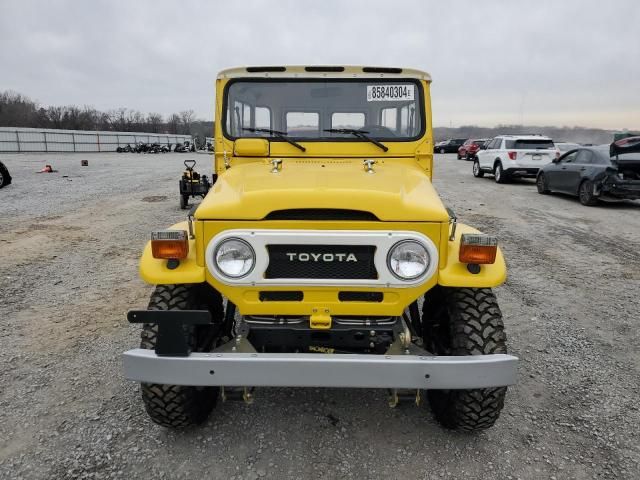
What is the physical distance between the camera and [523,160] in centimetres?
1617

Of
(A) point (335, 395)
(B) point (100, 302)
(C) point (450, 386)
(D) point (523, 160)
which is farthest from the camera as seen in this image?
(D) point (523, 160)

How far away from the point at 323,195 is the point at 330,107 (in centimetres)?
149

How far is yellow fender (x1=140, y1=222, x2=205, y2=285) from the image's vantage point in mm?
2562

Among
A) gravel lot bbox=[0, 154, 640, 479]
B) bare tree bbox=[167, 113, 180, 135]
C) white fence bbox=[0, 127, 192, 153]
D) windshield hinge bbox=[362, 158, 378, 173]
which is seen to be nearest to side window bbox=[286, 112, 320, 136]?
windshield hinge bbox=[362, 158, 378, 173]

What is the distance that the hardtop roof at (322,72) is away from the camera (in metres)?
3.76

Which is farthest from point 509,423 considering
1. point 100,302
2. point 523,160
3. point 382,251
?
point 523,160

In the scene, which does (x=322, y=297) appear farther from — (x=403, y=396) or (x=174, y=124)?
(x=174, y=124)

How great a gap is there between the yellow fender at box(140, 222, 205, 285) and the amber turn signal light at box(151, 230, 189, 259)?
63 mm

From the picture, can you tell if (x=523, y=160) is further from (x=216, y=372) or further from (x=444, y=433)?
(x=216, y=372)

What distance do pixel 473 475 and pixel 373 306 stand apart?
1111mm

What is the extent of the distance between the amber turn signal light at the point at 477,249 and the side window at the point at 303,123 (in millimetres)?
1703

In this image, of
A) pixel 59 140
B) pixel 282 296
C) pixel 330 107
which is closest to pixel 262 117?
pixel 330 107

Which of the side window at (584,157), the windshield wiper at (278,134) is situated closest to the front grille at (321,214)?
the windshield wiper at (278,134)

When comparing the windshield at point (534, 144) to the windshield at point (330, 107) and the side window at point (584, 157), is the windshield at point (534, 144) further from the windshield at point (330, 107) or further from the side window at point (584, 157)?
the windshield at point (330, 107)
